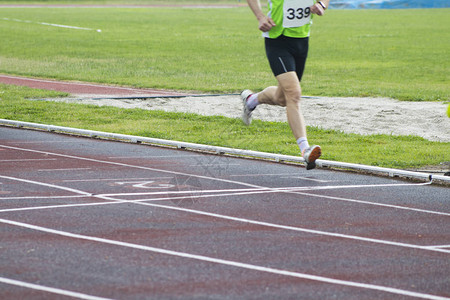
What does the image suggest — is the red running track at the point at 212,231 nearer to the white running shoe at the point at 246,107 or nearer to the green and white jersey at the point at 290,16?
the white running shoe at the point at 246,107

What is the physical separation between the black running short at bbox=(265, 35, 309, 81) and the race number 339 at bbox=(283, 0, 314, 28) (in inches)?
6.6

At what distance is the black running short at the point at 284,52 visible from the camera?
7930 mm

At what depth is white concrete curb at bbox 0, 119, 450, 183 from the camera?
323 inches

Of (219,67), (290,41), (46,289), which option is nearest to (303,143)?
(290,41)

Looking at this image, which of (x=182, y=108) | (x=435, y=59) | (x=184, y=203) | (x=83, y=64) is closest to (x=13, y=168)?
(x=184, y=203)

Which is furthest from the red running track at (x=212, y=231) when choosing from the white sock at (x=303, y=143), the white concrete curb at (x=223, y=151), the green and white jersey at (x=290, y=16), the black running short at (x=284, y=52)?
the green and white jersey at (x=290, y=16)

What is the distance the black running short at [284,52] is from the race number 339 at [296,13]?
6.6 inches

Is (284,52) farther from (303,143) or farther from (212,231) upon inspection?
(212,231)

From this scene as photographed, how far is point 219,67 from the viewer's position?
72.7ft

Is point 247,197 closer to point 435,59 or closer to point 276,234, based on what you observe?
point 276,234

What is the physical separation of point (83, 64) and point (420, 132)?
13.1 m

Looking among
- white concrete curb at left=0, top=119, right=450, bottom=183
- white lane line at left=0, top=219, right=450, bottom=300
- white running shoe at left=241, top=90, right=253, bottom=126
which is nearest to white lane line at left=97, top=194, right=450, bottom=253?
white lane line at left=0, top=219, right=450, bottom=300

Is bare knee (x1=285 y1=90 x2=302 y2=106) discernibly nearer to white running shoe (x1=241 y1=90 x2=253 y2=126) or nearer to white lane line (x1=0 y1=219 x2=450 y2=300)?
white running shoe (x1=241 y1=90 x2=253 y2=126)

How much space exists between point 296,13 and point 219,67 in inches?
566
